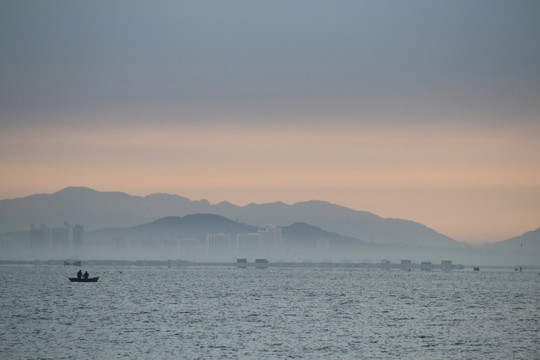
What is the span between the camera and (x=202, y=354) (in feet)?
251

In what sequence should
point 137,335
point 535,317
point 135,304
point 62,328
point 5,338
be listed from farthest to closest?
1. point 135,304
2. point 535,317
3. point 62,328
4. point 137,335
5. point 5,338

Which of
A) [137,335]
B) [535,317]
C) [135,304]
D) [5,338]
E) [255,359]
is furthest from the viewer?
[135,304]

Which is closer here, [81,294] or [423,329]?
[423,329]

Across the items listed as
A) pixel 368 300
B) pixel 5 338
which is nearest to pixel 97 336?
pixel 5 338

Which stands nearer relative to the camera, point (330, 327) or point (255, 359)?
point (255, 359)

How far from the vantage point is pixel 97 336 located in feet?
294

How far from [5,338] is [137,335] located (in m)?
15.0

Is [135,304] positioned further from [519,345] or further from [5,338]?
[519,345]

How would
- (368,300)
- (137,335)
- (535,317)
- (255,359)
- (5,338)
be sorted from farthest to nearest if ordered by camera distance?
(368,300)
(535,317)
(137,335)
(5,338)
(255,359)

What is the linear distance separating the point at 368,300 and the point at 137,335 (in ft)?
272

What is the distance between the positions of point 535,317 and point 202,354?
6831 centimetres

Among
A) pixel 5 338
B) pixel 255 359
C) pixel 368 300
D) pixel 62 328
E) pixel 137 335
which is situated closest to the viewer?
pixel 255 359

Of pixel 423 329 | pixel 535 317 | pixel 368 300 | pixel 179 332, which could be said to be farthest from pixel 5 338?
pixel 368 300

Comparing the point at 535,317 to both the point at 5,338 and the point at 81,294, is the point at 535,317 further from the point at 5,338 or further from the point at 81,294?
the point at 81,294
